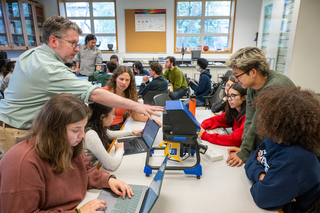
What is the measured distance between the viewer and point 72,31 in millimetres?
1335

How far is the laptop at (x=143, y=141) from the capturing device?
1481 millimetres

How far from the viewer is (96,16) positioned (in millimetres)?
6918

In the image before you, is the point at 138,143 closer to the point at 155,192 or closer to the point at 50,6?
the point at 155,192

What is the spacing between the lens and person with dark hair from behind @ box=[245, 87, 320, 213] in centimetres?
87

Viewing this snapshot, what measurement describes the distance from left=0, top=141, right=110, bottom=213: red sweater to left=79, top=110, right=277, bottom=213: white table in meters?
0.11

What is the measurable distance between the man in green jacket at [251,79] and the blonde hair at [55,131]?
984 millimetres

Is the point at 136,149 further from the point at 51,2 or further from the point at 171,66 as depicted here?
the point at 51,2

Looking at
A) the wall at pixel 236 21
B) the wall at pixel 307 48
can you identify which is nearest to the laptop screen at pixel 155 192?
the wall at pixel 307 48

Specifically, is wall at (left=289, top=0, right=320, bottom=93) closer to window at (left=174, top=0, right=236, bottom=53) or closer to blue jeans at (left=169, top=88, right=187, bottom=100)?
blue jeans at (left=169, top=88, right=187, bottom=100)

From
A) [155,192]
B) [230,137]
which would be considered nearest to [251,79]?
[230,137]

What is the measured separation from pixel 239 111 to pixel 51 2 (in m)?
7.21

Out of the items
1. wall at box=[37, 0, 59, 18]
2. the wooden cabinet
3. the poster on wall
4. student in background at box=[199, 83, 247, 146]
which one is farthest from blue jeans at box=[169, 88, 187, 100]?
wall at box=[37, 0, 59, 18]

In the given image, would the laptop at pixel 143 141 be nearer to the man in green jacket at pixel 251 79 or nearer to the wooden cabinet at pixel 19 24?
the man in green jacket at pixel 251 79

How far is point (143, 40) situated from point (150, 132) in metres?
5.96
